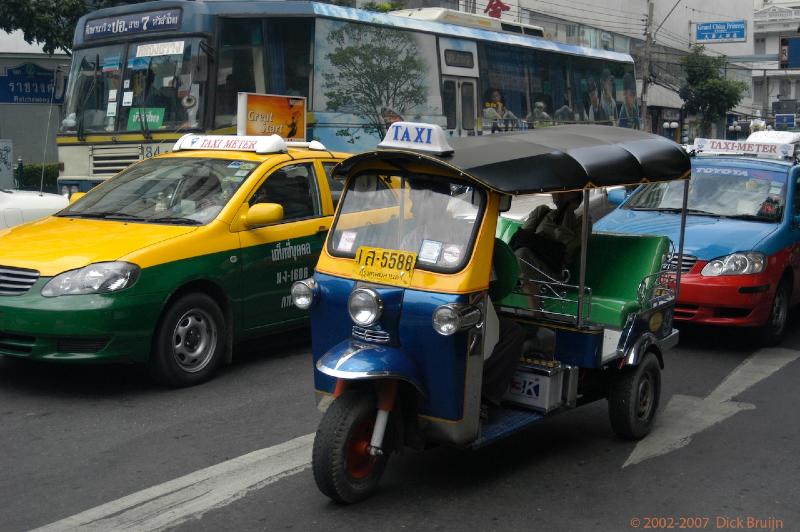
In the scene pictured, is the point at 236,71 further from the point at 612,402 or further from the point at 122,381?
the point at 612,402

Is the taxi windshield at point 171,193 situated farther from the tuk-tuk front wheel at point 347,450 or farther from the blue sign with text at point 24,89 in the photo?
the blue sign with text at point 24,89

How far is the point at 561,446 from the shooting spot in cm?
588

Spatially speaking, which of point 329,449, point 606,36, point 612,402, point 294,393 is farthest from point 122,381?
point 606,36

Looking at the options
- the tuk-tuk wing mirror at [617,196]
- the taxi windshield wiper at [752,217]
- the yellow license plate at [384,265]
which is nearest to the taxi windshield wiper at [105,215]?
the yellow license plate at [384,265]

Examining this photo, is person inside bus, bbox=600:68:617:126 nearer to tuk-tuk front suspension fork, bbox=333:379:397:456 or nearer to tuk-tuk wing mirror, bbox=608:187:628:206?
tuk-tuk wing mirror, bbox=608:187:628:206

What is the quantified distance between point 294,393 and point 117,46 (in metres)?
7.72

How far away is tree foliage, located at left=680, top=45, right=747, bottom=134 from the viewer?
1860 inches

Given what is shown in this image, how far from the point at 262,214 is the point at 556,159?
112 inches

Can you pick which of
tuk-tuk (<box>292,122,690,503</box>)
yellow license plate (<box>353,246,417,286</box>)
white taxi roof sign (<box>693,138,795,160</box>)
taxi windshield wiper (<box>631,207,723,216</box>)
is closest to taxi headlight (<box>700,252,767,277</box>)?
taxi windshield wiper (<box>631,207,723,216</box>)

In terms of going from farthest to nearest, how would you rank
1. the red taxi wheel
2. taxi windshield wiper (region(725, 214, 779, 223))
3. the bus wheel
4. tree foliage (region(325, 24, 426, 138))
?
1. tree foliage (region(325, 24, 426, 138))
2. taxi windshield wiper (region(725, 214, 779, 223))
3. the red taxi wheel
4. the bus wheel

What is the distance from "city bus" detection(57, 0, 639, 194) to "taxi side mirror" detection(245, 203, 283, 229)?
5.05m

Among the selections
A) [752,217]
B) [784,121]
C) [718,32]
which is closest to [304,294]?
[752,217]

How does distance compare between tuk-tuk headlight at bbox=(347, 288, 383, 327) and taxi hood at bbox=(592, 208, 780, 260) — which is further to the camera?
taxi hood at bbox=(592, 208, 780, 260)

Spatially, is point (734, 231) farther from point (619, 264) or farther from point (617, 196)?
point (619, 264)
